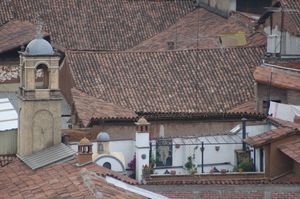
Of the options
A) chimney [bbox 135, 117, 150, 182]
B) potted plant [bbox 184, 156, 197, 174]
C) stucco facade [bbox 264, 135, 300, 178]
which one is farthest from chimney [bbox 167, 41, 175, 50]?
stucco facade [bbox 264, 135, 300, 178]

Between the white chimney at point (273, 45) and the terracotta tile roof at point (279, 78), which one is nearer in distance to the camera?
the terracotta tile roof at point (279, 78)

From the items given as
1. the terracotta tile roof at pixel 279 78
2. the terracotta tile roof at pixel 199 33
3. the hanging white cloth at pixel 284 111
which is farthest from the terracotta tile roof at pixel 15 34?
the hanging white cloth at pixel 284 111

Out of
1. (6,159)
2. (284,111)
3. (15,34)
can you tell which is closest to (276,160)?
(284,111)

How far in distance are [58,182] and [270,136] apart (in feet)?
17.1

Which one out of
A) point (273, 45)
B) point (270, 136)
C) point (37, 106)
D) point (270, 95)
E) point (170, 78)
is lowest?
point (270, 136)

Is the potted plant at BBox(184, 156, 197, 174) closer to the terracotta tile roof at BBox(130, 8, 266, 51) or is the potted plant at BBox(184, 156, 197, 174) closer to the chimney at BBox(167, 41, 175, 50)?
the terracotta tile roof at BBox(130, 8, 266, 51)

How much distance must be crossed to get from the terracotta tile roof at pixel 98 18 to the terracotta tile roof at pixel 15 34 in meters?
1.19

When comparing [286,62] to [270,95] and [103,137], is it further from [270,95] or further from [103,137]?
[103,137]

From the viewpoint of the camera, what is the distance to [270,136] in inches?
1155

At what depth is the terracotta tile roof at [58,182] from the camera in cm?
2609

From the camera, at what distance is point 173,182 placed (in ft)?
92.0

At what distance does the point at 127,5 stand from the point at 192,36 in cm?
485

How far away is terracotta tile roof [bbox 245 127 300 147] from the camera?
95.4 feet

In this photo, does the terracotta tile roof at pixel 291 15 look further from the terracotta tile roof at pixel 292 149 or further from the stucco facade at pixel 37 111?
the stucco facade at pixel 37 111
